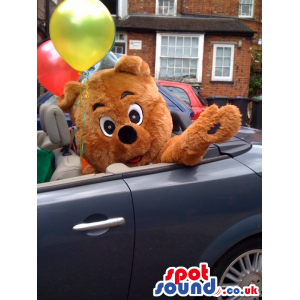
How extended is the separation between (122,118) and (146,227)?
2.55 feet

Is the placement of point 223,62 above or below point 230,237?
above

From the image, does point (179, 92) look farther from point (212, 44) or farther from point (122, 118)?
point (212, 44)

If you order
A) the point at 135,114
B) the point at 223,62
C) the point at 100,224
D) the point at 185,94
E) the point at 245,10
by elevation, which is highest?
the point at 245,10

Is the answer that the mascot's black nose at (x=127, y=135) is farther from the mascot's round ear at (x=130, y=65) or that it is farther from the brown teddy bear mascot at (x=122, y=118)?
the mascot's round ear at (x=130, y=65)

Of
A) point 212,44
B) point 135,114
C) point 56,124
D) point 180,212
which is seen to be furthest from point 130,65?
point 212,44

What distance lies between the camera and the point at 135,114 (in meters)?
2.18

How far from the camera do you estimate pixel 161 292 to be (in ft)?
5.63

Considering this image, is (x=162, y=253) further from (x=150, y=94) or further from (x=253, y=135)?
(x=253, y=135)

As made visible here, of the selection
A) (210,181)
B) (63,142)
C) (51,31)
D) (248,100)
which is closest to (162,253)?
(210,181)

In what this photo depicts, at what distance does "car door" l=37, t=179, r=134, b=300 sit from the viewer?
153 centimetres

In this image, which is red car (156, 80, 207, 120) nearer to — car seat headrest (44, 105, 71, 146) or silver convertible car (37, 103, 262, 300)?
car seat headrest (44, 105, 71, 146)

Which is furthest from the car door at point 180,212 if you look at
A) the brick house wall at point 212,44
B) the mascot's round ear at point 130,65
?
the brick house wall at point 212,44

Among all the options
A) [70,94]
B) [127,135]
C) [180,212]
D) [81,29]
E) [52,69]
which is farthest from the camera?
[52,69]

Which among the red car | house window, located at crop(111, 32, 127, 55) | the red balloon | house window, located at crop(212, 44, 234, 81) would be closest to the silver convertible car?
the red balloon
